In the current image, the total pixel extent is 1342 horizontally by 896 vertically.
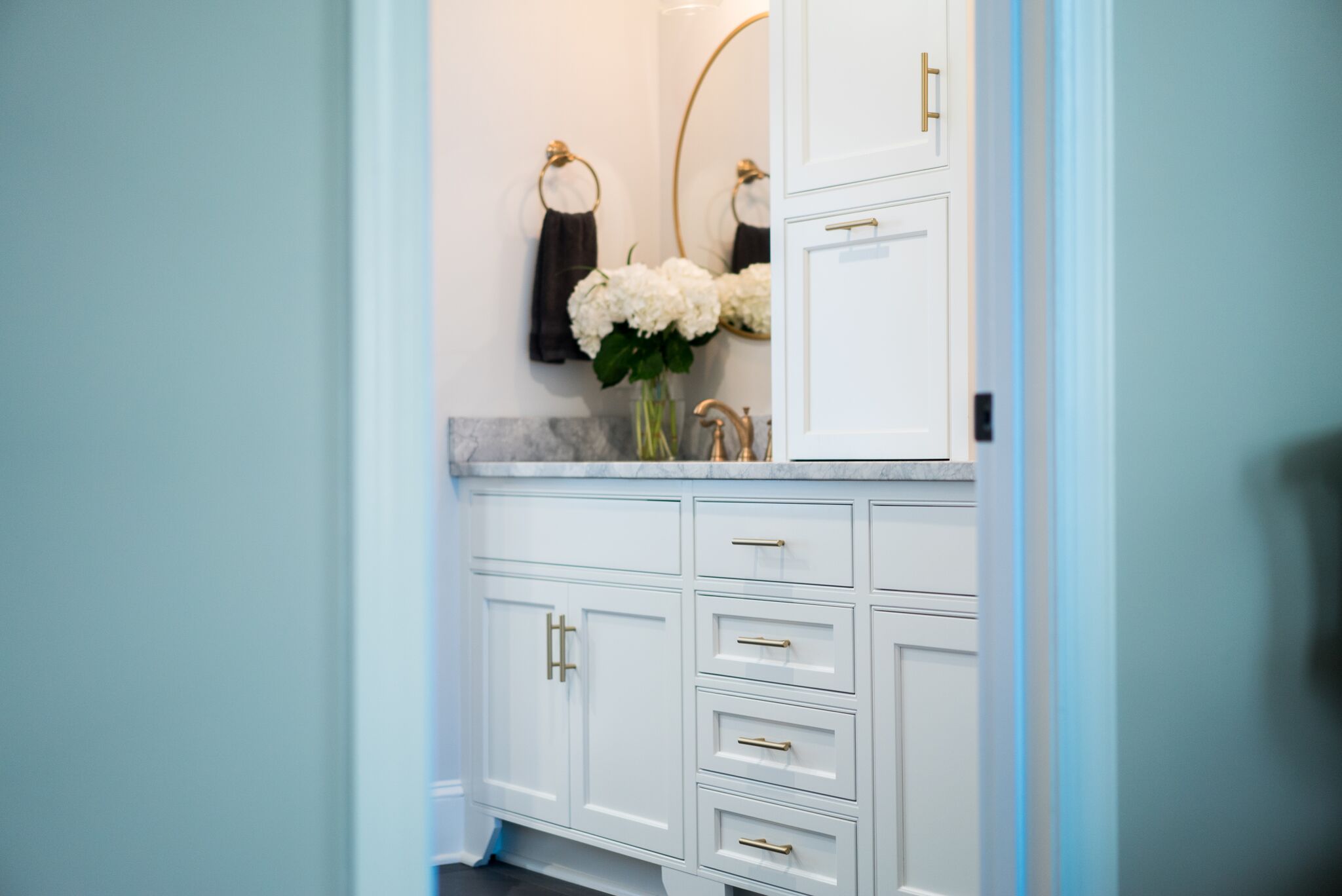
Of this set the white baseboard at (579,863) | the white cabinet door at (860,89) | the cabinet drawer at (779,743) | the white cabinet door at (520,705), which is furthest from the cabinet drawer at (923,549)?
the white baseboard at (579,863)

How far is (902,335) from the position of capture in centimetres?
191

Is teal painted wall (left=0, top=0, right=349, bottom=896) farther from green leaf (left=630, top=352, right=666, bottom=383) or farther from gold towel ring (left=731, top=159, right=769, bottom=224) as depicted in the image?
gold towel ring (left=731, top=159, right=769, bottom=224)

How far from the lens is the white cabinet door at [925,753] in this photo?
1.63m

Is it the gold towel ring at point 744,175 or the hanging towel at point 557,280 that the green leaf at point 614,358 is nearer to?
the hanging towel at point 557,280

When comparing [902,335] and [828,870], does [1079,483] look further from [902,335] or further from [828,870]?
[828,870]

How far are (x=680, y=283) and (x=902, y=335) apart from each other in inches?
29.3

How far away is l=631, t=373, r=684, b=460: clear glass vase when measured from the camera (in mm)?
2625

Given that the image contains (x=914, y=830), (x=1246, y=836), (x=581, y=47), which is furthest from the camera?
(x=581, y=47)

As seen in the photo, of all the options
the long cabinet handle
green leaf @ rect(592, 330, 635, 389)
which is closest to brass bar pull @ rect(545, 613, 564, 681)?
the long cabinet handle

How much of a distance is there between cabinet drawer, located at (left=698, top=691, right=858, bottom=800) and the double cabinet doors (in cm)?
9

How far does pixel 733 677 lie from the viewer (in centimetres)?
190

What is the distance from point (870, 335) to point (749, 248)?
2.59ft

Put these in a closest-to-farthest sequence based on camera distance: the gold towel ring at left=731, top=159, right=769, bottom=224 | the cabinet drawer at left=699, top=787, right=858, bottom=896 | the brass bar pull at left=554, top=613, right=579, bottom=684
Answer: the cabinet drawer at left=699, top=787, right=858, bottom=896 → the brass bar pull at left=554, top=613, right=579, bottom=684 → the gold towel ring at left=731, top=159, right=769, bottom=224

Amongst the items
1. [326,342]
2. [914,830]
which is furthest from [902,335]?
[326,342]
